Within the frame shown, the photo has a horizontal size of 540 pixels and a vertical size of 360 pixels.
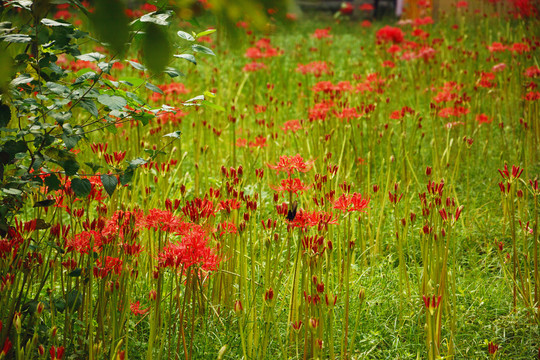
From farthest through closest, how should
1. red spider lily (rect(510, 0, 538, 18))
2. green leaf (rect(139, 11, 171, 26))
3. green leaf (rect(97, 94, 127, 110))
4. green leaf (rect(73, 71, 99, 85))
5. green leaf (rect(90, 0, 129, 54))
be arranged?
red spider lily (rect(510, 0, 538, 18)) → green leaf (rect(73, 71, 99, 85)) → green leaf (rect(97, 94, 127, 110)) → green leaf (rect(139, 11, 171, 26)) → green leaf (rect(90, 0, 129, 54))

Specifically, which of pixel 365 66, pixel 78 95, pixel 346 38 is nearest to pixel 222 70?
pixel 365 66

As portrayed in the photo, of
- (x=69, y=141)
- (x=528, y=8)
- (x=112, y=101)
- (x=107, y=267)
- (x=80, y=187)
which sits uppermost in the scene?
(x=528, y=8)

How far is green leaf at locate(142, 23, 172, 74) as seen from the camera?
0.91 meters

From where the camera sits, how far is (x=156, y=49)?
3.05 feet

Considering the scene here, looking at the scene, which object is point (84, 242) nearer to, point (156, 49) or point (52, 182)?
point (52, 182)

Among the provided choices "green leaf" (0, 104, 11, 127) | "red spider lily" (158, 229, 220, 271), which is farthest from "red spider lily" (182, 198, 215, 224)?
"green leaf" (0, 104, 11, 127)

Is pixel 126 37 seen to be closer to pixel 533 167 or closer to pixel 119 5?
pixel 119 5

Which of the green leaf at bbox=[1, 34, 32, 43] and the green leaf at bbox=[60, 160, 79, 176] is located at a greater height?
the green leaf at bbox=[1, 34, 32, 43]

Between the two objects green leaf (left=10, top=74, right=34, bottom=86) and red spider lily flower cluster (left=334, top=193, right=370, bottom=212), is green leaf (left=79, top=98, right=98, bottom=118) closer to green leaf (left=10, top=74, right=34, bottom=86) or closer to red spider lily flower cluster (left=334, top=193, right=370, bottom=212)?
green leaf (left=10, top=74, right=34, bottom=86)

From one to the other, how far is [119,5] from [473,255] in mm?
2165

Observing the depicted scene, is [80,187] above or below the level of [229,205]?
above

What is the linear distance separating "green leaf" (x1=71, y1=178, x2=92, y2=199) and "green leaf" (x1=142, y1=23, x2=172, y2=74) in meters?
0.72

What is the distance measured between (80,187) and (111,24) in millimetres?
826

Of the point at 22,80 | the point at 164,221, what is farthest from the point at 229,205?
the point at 22,80
